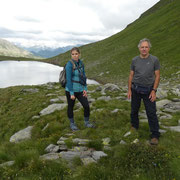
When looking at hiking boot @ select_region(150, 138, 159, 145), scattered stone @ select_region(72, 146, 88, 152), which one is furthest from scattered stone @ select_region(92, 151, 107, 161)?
hiking boot @ select_region(150, 138, 159, 145)

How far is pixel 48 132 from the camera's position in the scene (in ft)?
29.4

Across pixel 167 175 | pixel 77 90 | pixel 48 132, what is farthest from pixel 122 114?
pixel 167 175

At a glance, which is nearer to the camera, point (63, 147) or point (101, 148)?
point (101, 148)

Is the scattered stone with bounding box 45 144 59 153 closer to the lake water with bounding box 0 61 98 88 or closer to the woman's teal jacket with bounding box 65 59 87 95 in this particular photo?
the woman's teal jacket with bounding box 65 59 87 95

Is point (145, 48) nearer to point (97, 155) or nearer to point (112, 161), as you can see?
point (112, 161)

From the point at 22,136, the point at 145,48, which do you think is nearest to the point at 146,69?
the point at 145,48

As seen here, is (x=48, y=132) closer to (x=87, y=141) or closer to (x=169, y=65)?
(x=87, y=141)

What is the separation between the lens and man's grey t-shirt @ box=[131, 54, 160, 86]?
616cm

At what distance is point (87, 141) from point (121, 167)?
2166mm

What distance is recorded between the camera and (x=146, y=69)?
6262 millimetres

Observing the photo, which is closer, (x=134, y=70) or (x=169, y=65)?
(x=134, y=70)

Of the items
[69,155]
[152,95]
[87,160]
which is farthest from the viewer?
[152,95]

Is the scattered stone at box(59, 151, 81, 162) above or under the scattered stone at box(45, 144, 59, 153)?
above

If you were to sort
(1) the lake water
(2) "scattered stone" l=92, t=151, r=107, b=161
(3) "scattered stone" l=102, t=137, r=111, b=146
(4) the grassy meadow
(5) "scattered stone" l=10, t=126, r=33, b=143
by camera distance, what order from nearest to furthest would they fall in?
(4) the grassy meadow
(2) "scattered stone" l=92, t=151, r=107, b=161
(3) "scattered stone" l=102, t=137, r=111, b=146
(5) "scattered stone" l=10, t=126, r=33, b=143
(1) the lake water
